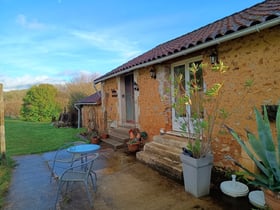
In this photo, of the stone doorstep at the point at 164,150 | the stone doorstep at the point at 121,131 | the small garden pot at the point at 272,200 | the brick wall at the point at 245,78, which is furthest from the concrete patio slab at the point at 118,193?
the stone doorstep at the point at 121,131

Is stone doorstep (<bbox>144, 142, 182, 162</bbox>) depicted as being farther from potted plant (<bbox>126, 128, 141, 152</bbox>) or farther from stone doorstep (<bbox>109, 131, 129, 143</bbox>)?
stone doorstep (<bbox>109, 131, 129, 143</bbox>)

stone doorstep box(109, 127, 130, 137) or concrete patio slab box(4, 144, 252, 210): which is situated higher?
stone doorstep box(109, 127, 130, 137)

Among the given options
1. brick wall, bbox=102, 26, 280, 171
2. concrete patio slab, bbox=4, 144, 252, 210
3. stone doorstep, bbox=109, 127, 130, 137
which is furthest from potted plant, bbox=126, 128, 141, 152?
brick wall, bbox=102, 26, 280, 171

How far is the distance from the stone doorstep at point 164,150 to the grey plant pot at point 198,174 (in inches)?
43.9

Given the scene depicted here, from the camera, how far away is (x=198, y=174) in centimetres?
336

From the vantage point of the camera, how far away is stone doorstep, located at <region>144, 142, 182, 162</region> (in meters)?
4.74

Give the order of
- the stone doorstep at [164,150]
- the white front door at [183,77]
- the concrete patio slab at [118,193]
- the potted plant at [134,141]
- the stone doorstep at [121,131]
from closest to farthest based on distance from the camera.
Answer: the concrete patio slab at [118,193] → the stone doorstep at [164,150] → the white front door at [183,77] → the potted plant at [134,141] → the stone doorstep at [121,131]

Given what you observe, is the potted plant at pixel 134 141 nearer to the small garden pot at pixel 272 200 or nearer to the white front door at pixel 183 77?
the white front door at pixel 183 77

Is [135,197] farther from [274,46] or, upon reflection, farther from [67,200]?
[274,46]

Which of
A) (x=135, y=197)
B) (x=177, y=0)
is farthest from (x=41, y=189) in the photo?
(x=177, y=0)

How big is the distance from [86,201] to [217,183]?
2668 millimetres

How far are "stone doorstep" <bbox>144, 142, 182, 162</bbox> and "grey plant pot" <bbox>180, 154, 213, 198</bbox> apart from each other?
1114 millimetres

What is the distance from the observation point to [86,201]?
3.43m

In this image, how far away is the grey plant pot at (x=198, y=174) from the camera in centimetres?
336
